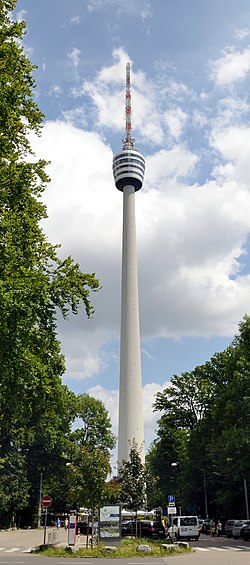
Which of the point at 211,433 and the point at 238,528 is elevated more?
the point at 211,433

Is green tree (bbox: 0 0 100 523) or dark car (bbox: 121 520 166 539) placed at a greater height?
green tree (bbox: 0 0 100 523)

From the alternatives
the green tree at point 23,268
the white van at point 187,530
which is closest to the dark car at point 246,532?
the white van at point 187,530

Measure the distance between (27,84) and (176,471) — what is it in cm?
5916

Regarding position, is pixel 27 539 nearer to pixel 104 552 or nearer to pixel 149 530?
pixel 149 530

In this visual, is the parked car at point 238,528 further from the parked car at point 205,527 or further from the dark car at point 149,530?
the parked car at point 205,527

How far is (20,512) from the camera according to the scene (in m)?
63.6

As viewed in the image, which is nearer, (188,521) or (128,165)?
(188,521)

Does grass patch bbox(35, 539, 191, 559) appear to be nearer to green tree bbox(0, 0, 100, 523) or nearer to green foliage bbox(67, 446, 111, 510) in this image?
green foliage bbox(67, 446, 111, 510)

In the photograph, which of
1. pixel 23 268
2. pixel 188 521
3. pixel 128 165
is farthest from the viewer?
pixel 128 165

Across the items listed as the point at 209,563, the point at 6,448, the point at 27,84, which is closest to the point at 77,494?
the point at 209,563

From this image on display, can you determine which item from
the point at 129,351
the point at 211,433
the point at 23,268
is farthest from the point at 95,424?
the point at 23,268

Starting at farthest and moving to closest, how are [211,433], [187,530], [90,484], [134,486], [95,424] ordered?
[95,424] < [211,433] < [134,486] < [187,530] < [90,484]

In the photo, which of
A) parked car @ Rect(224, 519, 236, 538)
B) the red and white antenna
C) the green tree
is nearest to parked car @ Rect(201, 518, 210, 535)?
parked car @ Rect(224, 519, 236, 538)

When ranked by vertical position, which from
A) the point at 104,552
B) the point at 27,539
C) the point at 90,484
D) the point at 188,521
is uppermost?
the point at 90,484
